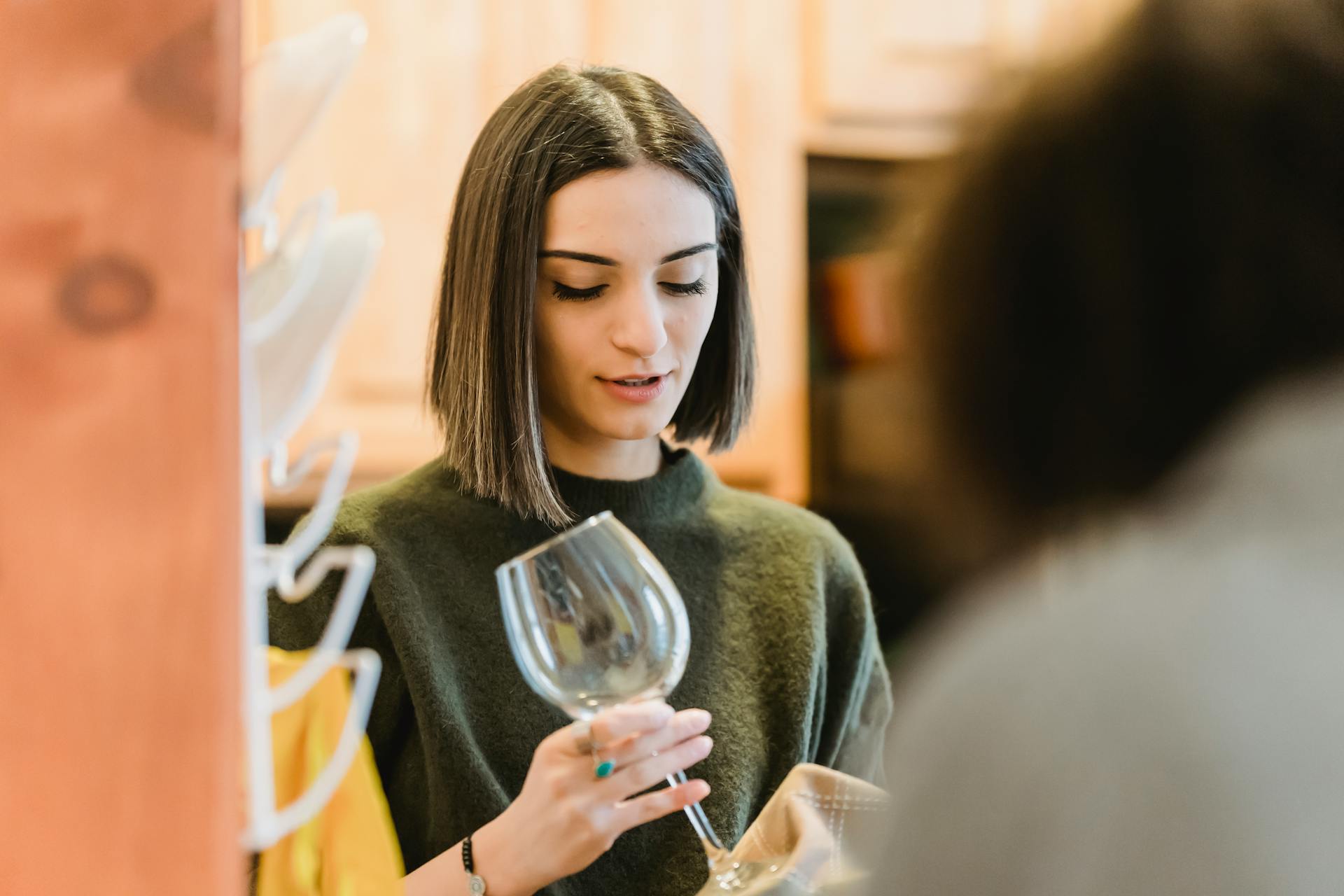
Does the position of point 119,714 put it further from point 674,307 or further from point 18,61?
point 674,307

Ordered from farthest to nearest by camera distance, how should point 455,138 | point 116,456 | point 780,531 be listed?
point 455,138 → point 780,531 → point 116,456

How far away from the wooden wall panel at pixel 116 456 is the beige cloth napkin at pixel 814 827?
0.39m

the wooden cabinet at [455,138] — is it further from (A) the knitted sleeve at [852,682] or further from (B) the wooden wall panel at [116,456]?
(B) the wooden wall panel at [116,456]

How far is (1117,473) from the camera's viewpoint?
0.46 m

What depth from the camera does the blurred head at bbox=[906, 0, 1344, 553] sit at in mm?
429

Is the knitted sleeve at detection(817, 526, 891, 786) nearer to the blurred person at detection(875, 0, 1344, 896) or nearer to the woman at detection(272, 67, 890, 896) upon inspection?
the woman at detection(272, 67, 890, 896)

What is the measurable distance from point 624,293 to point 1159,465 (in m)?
0.55

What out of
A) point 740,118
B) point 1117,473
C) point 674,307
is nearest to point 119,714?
point 1117,473

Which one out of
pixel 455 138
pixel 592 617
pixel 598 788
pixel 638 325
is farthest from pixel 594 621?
pixel 455 138

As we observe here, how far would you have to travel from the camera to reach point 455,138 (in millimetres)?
1711

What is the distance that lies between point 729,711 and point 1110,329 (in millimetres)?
652

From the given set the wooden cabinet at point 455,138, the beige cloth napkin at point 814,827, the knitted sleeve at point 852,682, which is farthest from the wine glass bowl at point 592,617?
the wooden cabinet at point 455,138

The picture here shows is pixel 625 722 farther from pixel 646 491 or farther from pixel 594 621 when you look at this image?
pixel 646 491

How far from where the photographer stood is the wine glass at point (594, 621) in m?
0.71
